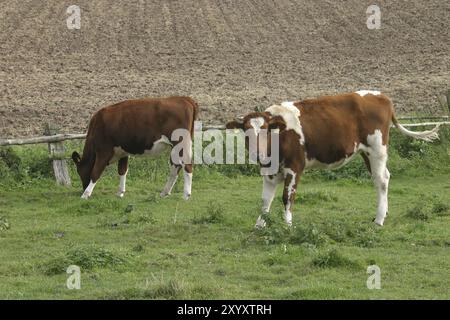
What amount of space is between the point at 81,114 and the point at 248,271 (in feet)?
41.0

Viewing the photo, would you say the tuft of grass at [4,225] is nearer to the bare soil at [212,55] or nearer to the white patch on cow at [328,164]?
the white patch on cow at [328,164]

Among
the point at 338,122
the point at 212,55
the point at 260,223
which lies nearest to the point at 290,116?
the point at 338,122

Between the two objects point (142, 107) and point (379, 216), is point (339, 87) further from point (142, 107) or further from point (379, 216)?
point (379, 216)

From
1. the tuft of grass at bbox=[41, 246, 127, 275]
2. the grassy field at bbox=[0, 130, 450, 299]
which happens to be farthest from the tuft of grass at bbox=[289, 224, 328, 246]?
the tuft of grass at bbox=[41, 246, 127, 275]

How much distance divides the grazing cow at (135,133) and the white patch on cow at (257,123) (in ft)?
10.7

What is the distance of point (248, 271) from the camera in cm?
1109

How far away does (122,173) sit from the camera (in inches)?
667

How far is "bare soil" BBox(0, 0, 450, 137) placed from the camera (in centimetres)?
2483

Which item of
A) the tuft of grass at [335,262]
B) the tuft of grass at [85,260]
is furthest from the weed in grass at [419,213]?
the tuft of grass at [85,260]

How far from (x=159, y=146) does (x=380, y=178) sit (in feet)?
13.9

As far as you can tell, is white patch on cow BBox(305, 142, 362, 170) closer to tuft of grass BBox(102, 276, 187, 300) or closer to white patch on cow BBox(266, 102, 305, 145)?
white patch on cow BBox(266, 102, 305, 145)

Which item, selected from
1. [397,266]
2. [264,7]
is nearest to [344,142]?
[397,266]

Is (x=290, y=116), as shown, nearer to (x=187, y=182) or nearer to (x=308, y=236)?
(x=308, y=236)

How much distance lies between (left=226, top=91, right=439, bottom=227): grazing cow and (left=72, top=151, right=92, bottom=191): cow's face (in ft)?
13.4
